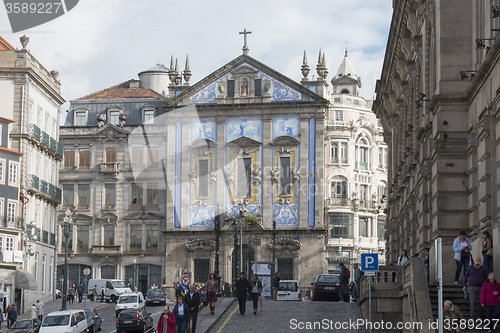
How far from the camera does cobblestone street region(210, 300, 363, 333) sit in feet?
109

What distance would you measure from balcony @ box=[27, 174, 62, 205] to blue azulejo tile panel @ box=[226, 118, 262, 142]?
1601 centimetres

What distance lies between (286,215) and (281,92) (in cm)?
999

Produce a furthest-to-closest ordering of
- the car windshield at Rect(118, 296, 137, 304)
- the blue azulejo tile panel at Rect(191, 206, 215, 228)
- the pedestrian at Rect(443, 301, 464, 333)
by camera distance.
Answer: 1. the blue azulejo tile panel at Rect(191, 206, 215, 228)
2. the car windshield at Rect(118, 296, 137, 304)
3. the pedestrian at Rect(443, 301, 464, 333)

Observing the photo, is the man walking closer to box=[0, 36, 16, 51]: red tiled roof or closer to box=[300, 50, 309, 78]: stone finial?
box=[0, 36, 16, 51]: red tiled roof

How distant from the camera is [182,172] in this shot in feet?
266

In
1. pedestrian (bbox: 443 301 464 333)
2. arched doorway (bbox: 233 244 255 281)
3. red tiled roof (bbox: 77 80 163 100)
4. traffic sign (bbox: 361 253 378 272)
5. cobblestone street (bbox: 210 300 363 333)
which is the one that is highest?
red tiled roof (bbox: 77 80 163 100)

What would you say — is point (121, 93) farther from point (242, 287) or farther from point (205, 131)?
point (242, 287)

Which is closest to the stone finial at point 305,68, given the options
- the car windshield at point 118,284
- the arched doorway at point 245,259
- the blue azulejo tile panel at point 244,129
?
the blue azulejo tile panel at point 244,129

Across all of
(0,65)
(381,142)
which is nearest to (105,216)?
(0,65)

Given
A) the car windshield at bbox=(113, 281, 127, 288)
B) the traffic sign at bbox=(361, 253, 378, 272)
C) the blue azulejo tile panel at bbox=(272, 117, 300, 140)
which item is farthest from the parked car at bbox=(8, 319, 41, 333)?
the blue azulejo tile panel at bbox=(272, 117, 300, 140)

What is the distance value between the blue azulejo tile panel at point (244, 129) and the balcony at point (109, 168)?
1045 cm

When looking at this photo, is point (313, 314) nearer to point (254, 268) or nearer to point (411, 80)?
point (411, 80)

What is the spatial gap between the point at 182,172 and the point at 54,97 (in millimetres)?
14678

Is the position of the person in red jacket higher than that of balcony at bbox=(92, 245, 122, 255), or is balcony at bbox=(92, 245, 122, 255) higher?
balcony at bbox=(92, 245, 122, 255)
